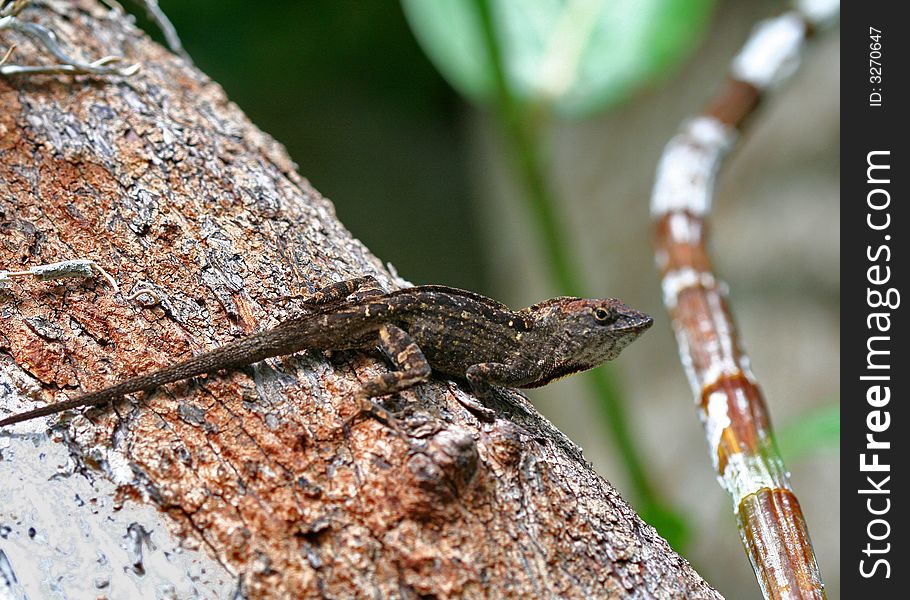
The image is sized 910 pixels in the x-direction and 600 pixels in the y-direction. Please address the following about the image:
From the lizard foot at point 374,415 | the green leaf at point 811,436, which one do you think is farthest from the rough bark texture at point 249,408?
the green leaf at point 811,436

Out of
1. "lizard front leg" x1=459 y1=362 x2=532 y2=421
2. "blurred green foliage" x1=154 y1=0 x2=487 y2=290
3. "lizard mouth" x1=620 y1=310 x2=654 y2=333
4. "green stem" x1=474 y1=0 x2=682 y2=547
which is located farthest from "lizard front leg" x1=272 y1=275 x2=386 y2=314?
"blurred green foliage" x1=154 y1=0 x2=487 y2=290

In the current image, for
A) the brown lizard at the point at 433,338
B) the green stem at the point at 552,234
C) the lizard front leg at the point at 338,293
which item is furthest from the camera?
the green stem at the point at 552,234

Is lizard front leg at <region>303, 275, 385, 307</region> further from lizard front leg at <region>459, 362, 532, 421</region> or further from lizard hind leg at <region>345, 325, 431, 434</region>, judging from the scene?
lizard front leg at <region>459, 362, 532, 421</region>

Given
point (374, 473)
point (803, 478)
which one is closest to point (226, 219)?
point (374, 473)

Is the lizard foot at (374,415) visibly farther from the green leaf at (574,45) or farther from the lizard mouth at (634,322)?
the green leaf at (574,45)
